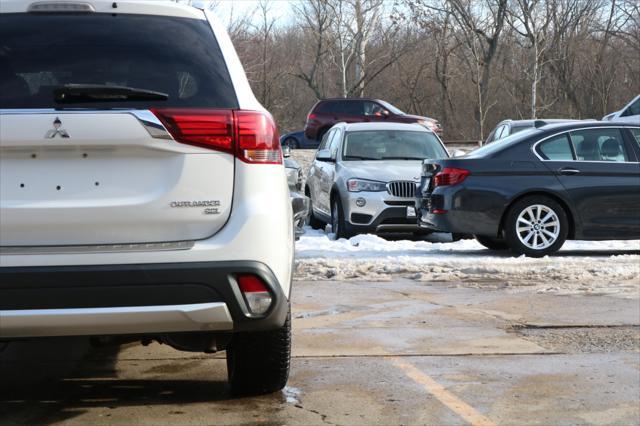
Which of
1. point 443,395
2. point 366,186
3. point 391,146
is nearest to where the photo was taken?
point 443,395

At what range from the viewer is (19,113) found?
4.00 meters

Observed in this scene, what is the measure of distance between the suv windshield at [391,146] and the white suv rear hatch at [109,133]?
34.4 ft

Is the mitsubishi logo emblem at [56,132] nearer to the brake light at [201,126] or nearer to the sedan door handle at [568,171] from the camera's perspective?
the brake light at [201,126]

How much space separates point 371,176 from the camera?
45.6ft

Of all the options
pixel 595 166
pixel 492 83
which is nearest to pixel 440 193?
pixel 595 166

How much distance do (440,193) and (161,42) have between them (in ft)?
25.5

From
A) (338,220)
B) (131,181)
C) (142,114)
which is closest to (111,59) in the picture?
(142,114)

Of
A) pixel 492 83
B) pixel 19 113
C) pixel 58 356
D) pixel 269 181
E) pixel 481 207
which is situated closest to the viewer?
pixel 19 113

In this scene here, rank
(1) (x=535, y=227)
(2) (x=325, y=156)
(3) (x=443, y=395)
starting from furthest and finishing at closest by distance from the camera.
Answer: (2) (x=325, y=156)
(1) (x=535, y=227)
(3) (x=443, y=395)

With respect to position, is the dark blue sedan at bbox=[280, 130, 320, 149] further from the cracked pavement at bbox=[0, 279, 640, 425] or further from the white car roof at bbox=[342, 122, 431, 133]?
the cracked pavement at bbox=[0, 279, 640, 425]

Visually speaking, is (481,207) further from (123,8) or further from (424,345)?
(123,8)

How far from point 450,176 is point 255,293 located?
25.6ft

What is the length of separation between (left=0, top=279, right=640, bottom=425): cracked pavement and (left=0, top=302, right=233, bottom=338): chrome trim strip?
620 mm

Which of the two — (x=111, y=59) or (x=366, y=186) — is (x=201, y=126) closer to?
(x=111, y=59)
